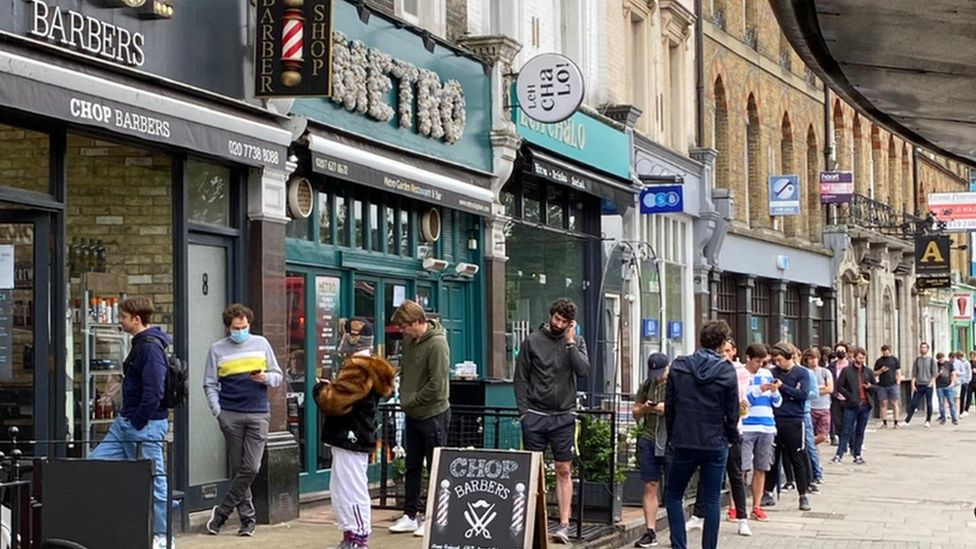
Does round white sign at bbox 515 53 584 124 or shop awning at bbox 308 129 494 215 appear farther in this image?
round white sign at bbox 515 53 584 124

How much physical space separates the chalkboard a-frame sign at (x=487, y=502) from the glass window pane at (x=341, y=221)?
18.5ft

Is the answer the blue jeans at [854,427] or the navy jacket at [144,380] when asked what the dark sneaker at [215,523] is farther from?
the blue jeans at [854,427]

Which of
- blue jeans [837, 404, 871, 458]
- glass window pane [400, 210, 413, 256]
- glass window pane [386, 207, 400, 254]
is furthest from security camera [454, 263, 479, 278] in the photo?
blue jeans [837, 404, 871, 458]

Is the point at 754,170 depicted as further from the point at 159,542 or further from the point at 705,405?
the point at 159,542

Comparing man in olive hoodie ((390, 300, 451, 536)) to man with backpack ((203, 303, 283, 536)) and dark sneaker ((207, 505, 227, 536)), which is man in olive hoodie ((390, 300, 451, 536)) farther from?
dark sneaker ((207, 505, 227, 536))

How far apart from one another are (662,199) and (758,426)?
10949mm

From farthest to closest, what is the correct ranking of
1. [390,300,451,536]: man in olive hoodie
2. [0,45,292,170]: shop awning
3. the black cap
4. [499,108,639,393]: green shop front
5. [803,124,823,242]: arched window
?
[803,124,823,242]: arched window, [499,108,639,393]: green shop front, the black cap, [390,300,451,536]: man in olive hoodie, [0,45,292,170]: shop awning

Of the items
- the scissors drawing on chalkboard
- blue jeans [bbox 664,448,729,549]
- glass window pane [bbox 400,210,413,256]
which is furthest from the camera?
glass window pane [bbox 400,210,413,256]

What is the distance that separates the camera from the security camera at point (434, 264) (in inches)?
735

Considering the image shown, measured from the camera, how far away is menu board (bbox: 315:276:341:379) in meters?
16.3

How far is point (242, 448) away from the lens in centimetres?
1302

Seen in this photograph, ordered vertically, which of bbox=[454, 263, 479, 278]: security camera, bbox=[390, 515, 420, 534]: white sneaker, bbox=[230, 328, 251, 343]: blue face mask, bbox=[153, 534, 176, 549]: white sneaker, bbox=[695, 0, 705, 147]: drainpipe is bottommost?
bbox=[390, 515, 420, 534]: white sneaker

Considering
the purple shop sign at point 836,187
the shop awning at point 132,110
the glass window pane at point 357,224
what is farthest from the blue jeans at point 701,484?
the purple shop sign at point 836,187

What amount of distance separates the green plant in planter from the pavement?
0.49 metres
